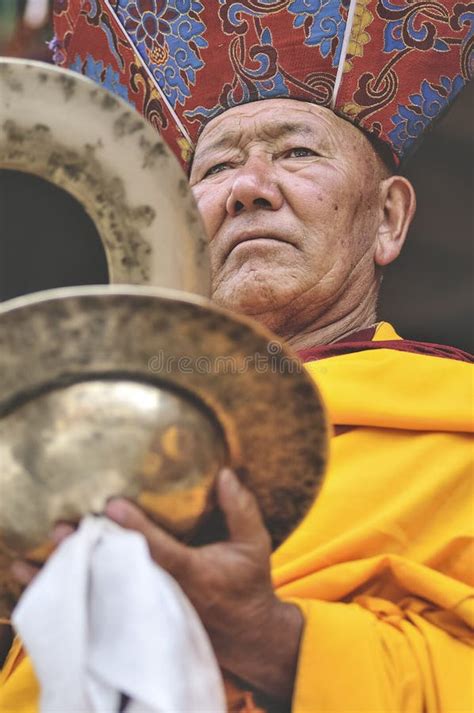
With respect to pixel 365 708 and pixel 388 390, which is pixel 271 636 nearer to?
pixel 365 708

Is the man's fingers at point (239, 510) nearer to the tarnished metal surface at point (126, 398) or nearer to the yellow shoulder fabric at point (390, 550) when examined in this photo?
the tarnished metal surface at point (126, 398)

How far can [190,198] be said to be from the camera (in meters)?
1.37

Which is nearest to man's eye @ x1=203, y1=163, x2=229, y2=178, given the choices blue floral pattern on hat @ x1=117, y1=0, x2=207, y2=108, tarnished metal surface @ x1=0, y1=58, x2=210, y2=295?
blue floral pattern on hat @ x1=117, y1=0, x2=207, y2=108

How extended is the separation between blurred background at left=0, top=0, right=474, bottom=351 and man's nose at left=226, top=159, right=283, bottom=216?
52 centimetres

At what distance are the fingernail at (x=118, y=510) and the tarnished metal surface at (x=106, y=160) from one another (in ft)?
1.18

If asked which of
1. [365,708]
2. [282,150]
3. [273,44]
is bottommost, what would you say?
[365,708]

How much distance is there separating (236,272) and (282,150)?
367 mm

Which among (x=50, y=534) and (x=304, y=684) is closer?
(x=50, y=534)

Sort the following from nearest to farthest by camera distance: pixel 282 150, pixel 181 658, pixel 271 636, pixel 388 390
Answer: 1. pixel 181 658
2. pixel 271 636
3. pixel 388 390
4. pixel 282 150

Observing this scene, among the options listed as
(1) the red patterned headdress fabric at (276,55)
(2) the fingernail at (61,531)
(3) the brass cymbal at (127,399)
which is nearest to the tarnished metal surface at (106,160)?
(3) the brass cymbal at (127,399)

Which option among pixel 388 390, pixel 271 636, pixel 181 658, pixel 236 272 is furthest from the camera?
pixel 236 272

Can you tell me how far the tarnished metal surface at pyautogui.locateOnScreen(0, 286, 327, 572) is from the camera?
1.06 metres

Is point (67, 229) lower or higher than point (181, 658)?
lower

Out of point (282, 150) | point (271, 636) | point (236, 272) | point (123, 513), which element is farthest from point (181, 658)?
point (282, 150)
